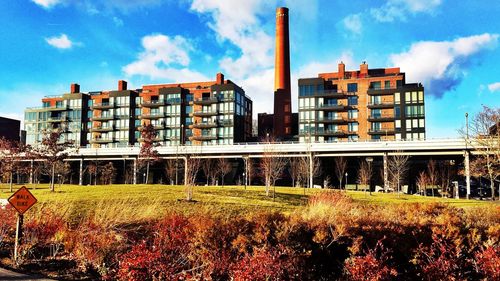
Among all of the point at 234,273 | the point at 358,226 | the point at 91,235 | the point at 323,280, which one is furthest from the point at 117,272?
the point at 358,226

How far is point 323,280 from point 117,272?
4.38m

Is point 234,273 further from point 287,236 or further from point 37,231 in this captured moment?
point 37,231

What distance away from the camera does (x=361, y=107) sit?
71.4 m

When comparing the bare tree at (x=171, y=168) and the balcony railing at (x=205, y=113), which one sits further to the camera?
the balcony railing at (x=205, y=113)

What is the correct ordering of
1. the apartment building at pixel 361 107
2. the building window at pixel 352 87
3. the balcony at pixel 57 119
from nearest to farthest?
the apartment building at pixel 361 107 < the building window at pixel 352 87 < the balcony at pixel 57 119

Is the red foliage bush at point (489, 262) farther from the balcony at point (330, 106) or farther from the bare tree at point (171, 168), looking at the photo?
the balcony at point (330, 106)

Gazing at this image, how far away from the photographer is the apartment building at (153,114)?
7831cm

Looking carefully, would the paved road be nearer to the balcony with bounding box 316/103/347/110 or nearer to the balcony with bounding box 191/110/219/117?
the balcony with bounding box 316/103/347/110

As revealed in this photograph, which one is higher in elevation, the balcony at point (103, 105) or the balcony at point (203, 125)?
the balcony at point (103, 105)

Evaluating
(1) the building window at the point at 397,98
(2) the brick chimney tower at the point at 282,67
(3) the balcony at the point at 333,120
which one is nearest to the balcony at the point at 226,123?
(2) the brick chimney tower at the point at 282,67

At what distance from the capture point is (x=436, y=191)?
56.2 meters

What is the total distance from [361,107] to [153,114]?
130ft

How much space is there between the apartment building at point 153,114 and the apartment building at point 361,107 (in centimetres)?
1480

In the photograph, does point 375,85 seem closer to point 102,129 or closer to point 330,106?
point 330,106
